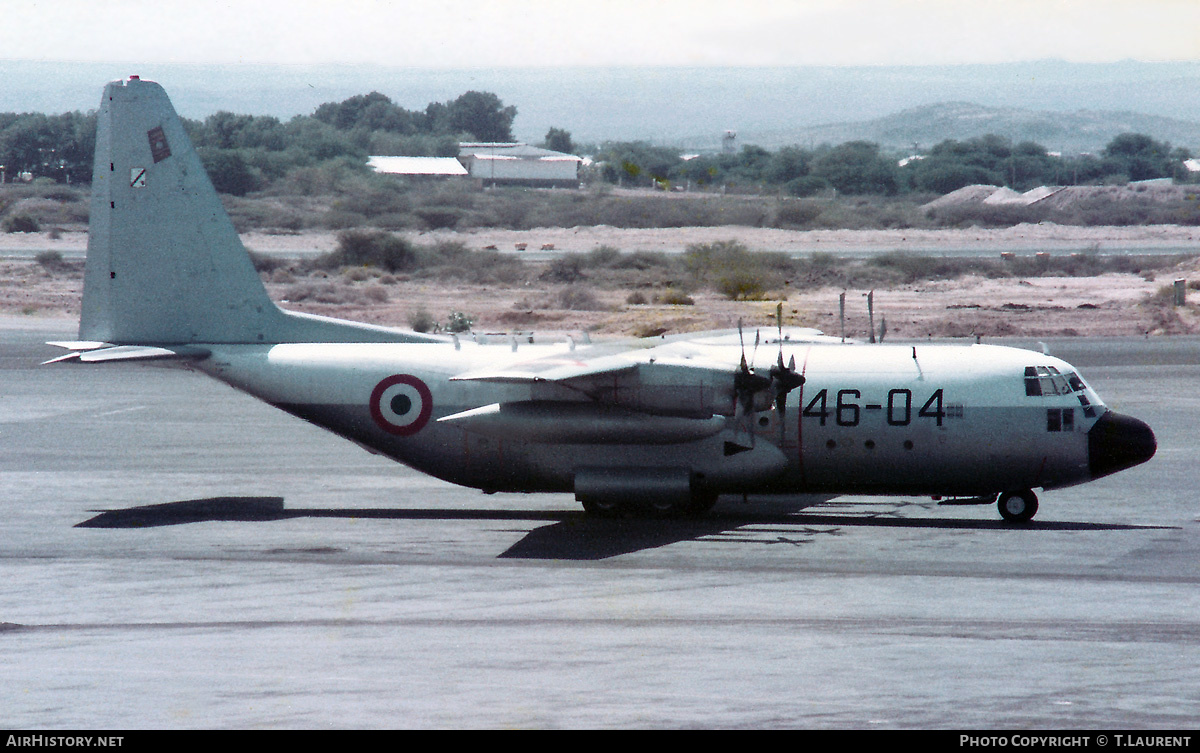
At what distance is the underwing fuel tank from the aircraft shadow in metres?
1.82

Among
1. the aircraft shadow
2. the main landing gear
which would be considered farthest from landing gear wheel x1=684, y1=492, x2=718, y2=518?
the aircraft shadow

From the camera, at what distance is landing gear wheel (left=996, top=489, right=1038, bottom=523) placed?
2747cm

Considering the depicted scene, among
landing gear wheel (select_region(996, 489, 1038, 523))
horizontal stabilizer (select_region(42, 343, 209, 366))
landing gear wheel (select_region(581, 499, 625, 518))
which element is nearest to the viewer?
landing gear wheel (select_region(996, 489, 1038, 523))

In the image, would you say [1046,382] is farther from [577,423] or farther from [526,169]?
[526,169]

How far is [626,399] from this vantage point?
26875 millimetres

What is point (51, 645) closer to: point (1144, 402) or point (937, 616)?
point (937, 616)

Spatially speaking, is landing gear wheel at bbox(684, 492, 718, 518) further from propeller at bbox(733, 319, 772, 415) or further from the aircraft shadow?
propeller at bbox(733, 319, 772, 415)

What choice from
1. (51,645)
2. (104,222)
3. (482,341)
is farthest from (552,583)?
(104,222)

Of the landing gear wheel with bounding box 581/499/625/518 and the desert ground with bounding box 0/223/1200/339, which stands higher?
the desert ground with bounding box 0/223/1200/339

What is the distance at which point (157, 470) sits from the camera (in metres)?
33.7

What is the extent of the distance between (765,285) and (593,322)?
8217 millimetres

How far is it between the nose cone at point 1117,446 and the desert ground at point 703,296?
3217 centimetres

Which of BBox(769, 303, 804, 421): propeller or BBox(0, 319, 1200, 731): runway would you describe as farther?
BBox(769, 303, 804, 421): propeller

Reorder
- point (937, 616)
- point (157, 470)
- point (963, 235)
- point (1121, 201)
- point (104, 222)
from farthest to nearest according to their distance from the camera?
point (1121, 201), point (963, 235), point (157, 470), point (104, 222), point (937, 616)
